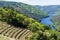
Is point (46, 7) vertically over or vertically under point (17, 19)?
under

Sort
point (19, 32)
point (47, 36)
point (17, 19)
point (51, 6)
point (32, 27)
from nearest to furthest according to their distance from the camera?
point (47, 36) < point (19, 32) < point (32, 27) < point (17, 19) < point (51, 6)

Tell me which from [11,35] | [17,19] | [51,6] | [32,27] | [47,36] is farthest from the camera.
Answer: [51,6]

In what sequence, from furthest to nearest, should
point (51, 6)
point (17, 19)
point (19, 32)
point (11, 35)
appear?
point (51, 6) → point (17, 19) → point (19, 32) → point (11, 35)

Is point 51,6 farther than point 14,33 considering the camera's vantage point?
Yes

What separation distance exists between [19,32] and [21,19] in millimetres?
10551

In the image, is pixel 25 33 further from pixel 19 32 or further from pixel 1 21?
pixel 1 21

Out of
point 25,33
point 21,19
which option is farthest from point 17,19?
point 25,33

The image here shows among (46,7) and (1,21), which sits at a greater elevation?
(1,21)

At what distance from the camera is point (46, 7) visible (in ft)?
559

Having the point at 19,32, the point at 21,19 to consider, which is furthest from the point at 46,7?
the point at 19,32

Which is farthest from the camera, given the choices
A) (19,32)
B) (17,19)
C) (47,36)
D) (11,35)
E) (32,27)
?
(17,19)

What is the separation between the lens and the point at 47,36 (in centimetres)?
3334

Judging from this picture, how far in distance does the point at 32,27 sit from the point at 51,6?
127 m

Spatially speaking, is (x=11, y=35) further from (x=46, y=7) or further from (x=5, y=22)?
(x=46, y=7)
